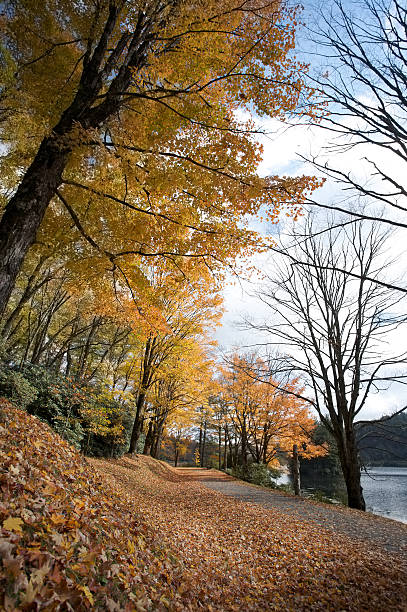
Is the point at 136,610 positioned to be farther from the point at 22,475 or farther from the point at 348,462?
the point at 348,462

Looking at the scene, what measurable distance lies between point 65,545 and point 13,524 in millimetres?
491

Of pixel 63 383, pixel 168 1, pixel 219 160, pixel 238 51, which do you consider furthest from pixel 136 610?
pixel 168 1

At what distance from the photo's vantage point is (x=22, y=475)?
304 cm

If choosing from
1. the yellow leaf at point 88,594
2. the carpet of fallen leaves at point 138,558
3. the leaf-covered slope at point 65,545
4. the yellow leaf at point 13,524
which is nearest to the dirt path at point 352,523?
the carpet of fallen leaves at point 138,558

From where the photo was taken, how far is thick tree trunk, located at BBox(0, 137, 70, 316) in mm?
3957

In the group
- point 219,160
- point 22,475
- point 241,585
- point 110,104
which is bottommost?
point 241,585

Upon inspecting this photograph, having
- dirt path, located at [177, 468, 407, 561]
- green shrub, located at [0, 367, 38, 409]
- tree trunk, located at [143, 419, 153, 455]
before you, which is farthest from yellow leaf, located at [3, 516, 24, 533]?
tree trunk, located at [143, 419, 153, 455]

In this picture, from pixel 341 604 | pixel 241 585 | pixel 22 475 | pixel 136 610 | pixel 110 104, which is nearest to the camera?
pixel 136 610

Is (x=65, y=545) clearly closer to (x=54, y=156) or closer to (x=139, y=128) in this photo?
(x=54, y=156)

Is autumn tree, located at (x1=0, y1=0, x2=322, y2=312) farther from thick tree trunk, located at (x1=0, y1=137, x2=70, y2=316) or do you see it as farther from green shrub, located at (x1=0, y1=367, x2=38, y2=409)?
green shrub, located at (x1=0, y1=367, x2=38, y2=409)

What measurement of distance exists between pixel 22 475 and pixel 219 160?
549 cm

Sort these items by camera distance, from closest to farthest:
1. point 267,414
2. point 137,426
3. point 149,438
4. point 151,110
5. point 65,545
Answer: point 65,545 → point 151,110 → point 137,426 → point 267,414 → point 149,438

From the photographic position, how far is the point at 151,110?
569cm

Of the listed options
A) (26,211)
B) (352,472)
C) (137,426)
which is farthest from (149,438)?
(26,211)
